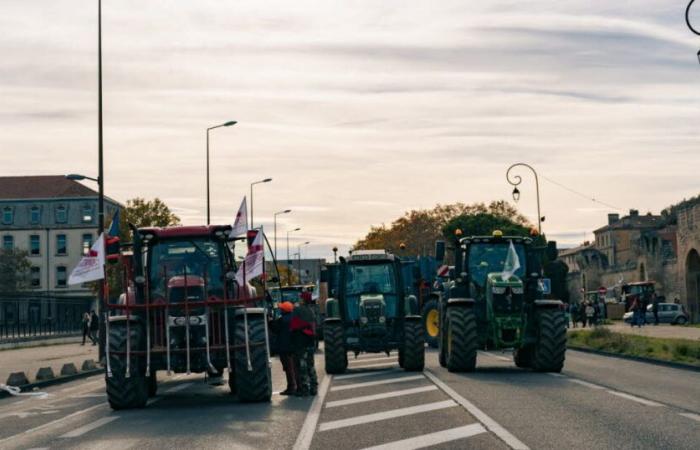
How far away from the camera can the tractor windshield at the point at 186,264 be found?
19.4 m

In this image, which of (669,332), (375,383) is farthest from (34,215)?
(375,383)

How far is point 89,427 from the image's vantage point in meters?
15.5

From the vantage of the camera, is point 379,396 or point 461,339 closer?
point 379,396

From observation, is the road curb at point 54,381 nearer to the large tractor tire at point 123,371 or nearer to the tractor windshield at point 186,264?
the tractor windshield at point 186,264

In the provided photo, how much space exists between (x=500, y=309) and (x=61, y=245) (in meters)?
109

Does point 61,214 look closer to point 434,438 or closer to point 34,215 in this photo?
point 34,215

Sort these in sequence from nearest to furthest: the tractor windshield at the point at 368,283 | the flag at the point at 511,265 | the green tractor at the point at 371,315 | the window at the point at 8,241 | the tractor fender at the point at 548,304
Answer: the tractor fender at the point at 548,304 → the flag at the point at 511,265 → the green tractor at the point at 371,315 → the tractor windshield at the point at 368,283 → the window at the point at 8,241

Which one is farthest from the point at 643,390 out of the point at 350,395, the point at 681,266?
the point at 681,266

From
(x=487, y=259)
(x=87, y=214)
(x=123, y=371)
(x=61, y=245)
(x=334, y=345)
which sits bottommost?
(x=123, y=371)

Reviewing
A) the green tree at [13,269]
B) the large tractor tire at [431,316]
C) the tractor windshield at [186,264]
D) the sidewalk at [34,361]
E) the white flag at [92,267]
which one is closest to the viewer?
the tractor windshield at [186,264]

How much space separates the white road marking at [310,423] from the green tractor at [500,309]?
3677 millimetres

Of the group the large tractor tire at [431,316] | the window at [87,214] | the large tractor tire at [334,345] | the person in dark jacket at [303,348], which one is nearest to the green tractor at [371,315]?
the large tractor tire at [334,345]

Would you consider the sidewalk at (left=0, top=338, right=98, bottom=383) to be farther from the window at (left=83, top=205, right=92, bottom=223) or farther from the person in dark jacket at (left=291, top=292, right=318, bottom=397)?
the window at (left=83, top=205, right=92, bottom=223)

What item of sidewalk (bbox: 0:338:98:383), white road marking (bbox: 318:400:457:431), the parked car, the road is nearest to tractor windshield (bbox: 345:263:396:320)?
the road
